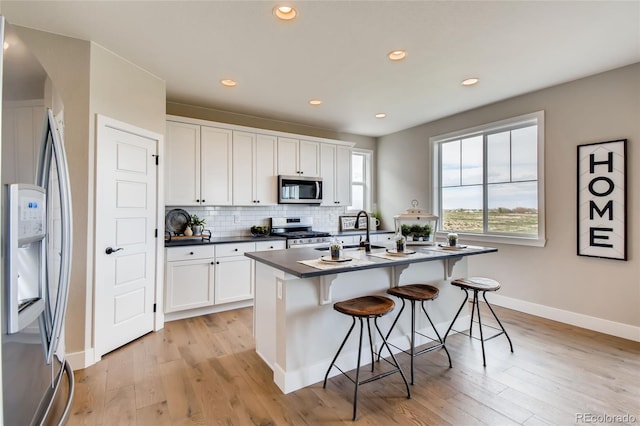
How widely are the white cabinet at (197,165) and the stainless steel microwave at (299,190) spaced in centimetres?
78

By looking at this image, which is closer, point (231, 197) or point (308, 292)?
point (308, 292)

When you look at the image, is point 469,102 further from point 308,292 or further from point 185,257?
point 185,257

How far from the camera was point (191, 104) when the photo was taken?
162 inches

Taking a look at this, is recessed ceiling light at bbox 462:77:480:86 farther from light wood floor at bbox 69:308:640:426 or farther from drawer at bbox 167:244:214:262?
drawer at bbox 167:244:214:262

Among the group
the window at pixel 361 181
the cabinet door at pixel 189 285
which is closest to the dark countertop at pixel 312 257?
the cabinet door at pixel 189 285

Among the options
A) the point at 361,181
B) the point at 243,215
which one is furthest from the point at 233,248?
the point at 361,181

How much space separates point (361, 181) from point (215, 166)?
2.94 meters

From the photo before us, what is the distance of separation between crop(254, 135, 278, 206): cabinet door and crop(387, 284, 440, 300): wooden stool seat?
257 cm

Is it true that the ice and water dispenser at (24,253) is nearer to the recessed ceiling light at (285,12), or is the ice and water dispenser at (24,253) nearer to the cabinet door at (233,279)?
the recessed ceiling light at (285,12)

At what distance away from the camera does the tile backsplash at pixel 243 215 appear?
4292 millimetres

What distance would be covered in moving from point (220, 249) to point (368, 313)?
7.81 ft

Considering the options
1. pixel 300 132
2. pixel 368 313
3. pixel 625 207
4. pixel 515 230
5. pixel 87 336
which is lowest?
pixel 87 336

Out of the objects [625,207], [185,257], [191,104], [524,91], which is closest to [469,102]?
[524,91]

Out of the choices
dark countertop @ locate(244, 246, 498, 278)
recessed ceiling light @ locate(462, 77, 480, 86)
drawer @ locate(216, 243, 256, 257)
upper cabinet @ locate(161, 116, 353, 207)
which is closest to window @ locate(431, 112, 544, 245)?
recessed ceiling light @ locate(462, 77, 480, 86)
